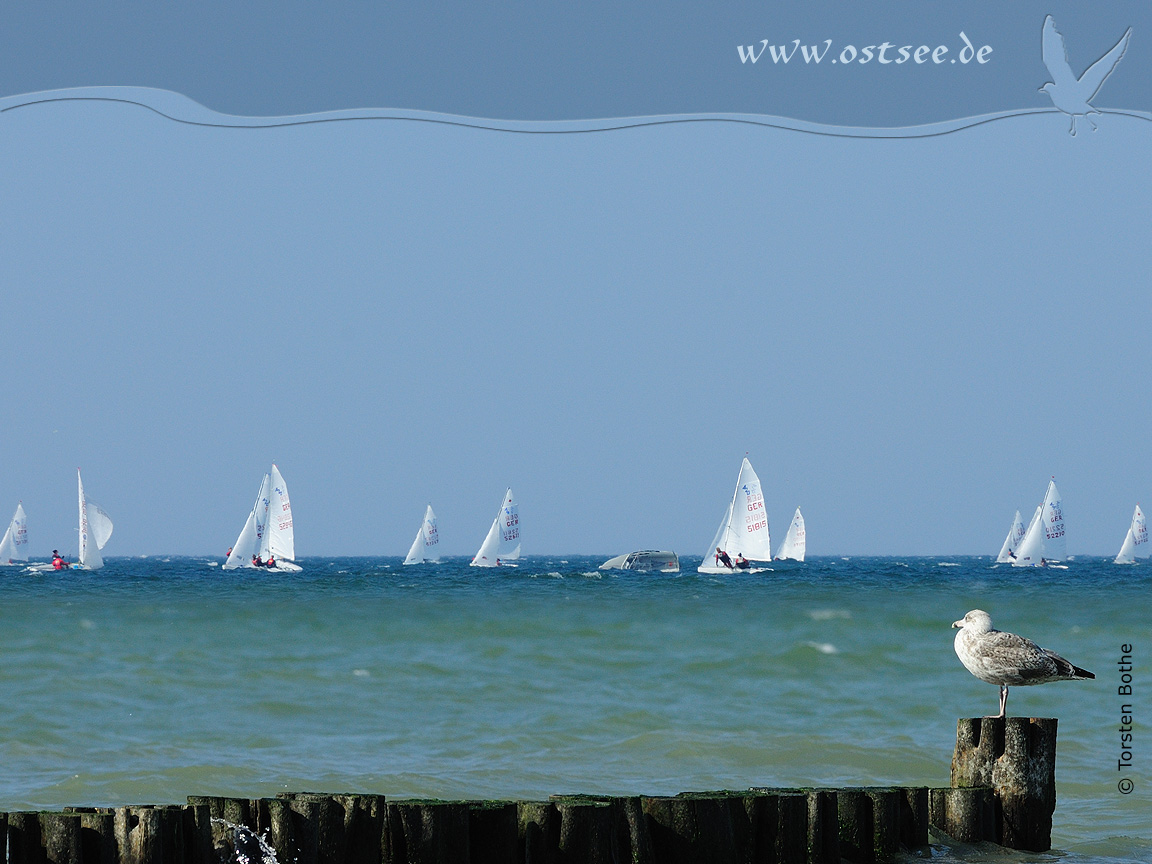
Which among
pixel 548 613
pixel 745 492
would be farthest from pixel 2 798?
pixel 745 492

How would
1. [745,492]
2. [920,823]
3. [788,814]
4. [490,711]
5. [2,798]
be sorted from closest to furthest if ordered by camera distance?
[788,814], [920,823], [2,798], [490,711], [745,492]

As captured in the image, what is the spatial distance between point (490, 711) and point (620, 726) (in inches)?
73.1

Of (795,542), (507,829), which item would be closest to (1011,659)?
(507,829)

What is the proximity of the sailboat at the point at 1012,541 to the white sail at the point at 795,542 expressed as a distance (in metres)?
16.5

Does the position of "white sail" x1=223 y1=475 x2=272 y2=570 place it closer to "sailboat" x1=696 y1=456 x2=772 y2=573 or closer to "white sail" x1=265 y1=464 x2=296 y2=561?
"white sail" x1=265 y1=464 x2=296 y2=561

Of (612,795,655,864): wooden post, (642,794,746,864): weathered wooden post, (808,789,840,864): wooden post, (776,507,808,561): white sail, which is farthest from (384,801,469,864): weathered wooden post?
(776,507,808,561): white sail

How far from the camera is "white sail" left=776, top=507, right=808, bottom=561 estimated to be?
8650 cm

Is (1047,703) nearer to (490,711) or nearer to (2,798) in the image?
(490,711)

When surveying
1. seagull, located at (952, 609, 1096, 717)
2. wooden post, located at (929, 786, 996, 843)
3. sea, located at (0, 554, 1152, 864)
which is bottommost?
sea, located at (0, 554, 1152, 864)

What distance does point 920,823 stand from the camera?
702 centimetres

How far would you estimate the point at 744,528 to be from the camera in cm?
6047

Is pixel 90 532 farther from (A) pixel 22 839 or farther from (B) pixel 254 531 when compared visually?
(A) pixel 22 839

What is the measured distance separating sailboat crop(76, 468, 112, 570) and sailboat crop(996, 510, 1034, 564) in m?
62.4

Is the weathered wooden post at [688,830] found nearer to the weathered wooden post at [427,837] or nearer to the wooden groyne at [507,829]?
the wooden groyne at [507,829]
